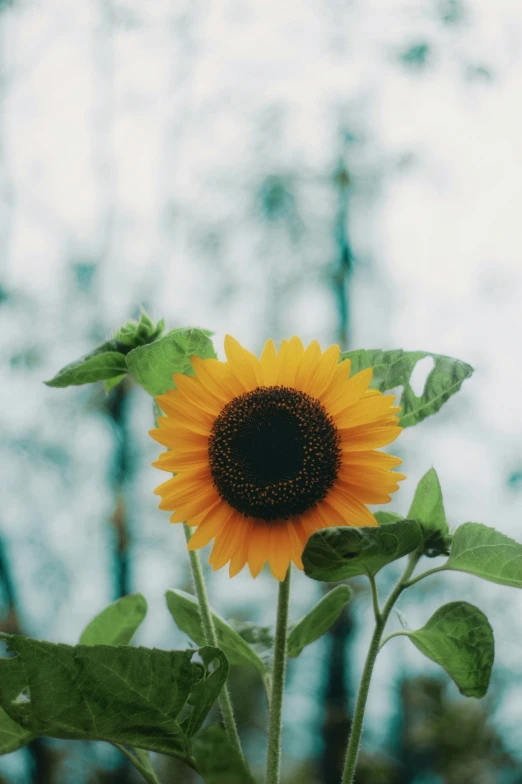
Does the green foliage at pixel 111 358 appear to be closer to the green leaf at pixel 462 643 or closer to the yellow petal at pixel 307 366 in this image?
the yellow petal at pixel 307 366

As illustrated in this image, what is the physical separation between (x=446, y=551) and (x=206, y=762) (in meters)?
0.16

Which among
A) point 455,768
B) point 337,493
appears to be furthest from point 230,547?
point 455,768

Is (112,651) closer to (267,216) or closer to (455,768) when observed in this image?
(455,768)

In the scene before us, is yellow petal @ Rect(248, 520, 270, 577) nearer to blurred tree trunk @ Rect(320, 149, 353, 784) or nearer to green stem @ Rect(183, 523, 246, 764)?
green stem @ Rect(183, 523, 246, 764)

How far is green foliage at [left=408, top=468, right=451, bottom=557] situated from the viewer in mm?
350

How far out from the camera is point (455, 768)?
183cm

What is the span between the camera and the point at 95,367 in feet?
1.25

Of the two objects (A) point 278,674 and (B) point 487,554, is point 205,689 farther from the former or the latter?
(B) point 487,554

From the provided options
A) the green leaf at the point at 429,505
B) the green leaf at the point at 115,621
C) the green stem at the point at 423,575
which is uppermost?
the green leaf at the point at 429,505

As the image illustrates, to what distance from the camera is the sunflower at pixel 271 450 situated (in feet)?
1.17

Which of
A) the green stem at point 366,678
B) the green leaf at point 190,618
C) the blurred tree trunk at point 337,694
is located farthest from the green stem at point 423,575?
the blurred tree trunk at point 337,694

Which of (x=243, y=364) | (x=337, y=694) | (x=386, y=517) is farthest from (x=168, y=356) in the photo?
(x=337, y=694)

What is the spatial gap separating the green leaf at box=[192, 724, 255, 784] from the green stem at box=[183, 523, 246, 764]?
3.3 inches

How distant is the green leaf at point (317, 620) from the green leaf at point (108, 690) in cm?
9
